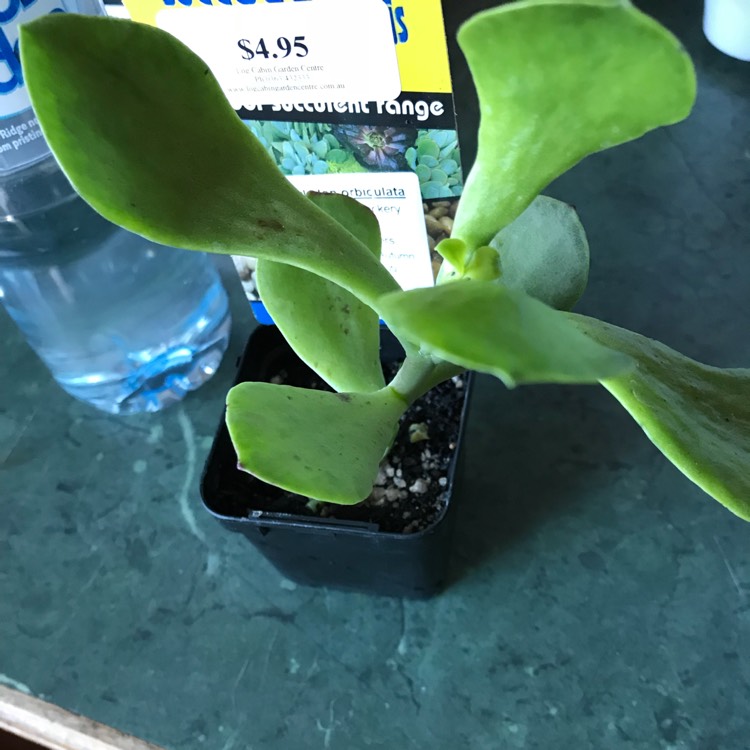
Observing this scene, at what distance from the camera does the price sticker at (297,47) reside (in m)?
0.43

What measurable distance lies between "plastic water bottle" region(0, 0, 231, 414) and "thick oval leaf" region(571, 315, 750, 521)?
0.38m

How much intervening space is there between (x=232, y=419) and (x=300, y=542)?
17cm

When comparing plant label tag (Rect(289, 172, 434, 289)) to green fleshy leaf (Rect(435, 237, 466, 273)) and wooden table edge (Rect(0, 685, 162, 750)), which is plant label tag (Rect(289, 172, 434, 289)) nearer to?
green fleshy leaf (Rect(435, 237, 466, 273))

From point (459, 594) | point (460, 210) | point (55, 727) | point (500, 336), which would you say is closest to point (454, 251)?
point (460, 210)

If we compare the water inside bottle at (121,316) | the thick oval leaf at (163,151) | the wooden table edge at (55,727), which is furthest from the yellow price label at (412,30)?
the wooden table edge at (55,727)

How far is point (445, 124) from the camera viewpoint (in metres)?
0.46

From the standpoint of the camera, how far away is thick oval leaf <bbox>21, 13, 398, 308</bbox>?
0.91 ft

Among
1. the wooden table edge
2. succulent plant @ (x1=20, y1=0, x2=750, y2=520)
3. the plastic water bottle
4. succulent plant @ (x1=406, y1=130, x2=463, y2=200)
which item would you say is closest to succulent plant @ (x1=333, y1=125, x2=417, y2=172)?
succulent plant @ (x1=406, y1=130, x2=463, y2=200)

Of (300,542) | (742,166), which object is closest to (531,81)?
→ (300,542)

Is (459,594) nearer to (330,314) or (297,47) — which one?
(330,314)

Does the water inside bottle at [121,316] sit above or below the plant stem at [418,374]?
below

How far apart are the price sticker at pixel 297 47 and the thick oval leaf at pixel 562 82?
0.50 feet

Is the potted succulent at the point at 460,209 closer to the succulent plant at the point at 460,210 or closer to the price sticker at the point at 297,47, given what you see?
the succulent plant at the point at 460,210

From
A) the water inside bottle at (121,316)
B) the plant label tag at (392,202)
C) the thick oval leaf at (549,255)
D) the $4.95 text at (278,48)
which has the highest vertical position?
the $4.95 text at (278,48)
